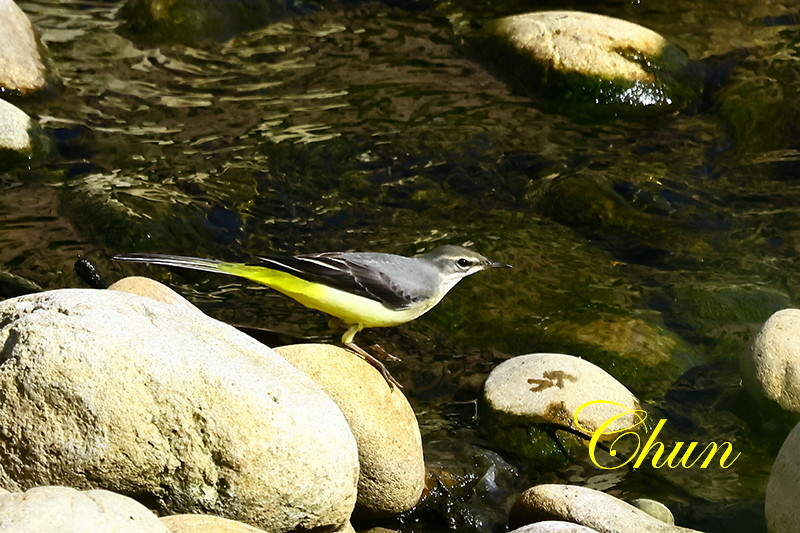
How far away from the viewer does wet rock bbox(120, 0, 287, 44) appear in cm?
1341

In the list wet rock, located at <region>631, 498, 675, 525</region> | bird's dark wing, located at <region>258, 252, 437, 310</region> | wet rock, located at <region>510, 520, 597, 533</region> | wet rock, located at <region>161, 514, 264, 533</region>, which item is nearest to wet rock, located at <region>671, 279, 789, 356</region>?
wet rock, located at <region>631, 498, 675, 525</region>

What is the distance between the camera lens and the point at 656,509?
6.84 meters

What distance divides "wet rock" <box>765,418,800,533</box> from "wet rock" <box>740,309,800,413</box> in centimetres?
147

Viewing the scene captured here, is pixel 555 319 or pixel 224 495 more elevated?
pixel 224 495

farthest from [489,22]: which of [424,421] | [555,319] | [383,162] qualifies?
[424,421]

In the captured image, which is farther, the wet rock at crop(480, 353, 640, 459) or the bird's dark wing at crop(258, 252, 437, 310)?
the wet rock at crop(480, 353, 640, 459)

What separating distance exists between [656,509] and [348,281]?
236 centimetres

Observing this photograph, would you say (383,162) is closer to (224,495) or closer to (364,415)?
(364,415)

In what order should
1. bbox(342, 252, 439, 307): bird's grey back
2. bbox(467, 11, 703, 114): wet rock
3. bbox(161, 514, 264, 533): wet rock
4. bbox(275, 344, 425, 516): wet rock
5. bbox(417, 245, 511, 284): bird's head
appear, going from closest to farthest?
1. bbox(161, 514, 264, 533): wet rock
2. bbox(275, 344, 425, 516): wet rock
3. bbox(342, 252, 439, 307): bird's grey back
4. bbox(417, 245, 511, 284): bird's head
5. bbox(467, 11, 703, 114): wet rock

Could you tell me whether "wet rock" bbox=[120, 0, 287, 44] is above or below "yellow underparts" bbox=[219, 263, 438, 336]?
above

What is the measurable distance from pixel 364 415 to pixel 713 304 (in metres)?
3.94

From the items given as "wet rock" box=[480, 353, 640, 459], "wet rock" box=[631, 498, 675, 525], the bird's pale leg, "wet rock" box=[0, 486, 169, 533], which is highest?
"wet rock" box=[0, 486, 169, 533]

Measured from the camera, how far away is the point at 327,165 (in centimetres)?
1115

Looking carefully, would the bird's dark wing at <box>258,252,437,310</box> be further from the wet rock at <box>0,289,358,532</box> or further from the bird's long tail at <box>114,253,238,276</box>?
the wet rock at <box>0,289,358,532</box>
